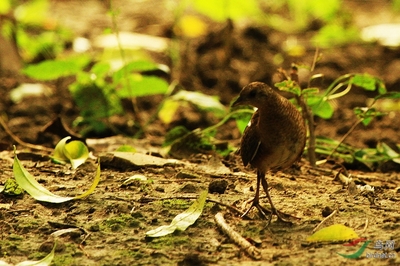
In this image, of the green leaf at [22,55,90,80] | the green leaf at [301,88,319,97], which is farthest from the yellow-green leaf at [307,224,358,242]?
the green leaf at [22,55,90,80]

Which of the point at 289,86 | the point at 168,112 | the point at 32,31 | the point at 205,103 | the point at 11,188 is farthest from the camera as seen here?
the point at 32,31

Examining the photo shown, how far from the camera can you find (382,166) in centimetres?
488

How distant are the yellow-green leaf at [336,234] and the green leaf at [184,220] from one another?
517mm

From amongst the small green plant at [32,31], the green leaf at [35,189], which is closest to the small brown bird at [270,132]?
the green leaf at [35,189]

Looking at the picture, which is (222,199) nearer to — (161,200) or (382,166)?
(161,200)

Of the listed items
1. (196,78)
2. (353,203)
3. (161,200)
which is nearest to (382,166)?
(353,203)

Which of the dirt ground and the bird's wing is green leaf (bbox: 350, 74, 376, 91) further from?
the bird's wing

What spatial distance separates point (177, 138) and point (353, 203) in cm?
151

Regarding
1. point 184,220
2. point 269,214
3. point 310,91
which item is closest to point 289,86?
point 310,91

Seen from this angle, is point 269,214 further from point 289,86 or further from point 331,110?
point 331,110

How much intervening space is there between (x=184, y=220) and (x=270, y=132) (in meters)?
0.54
